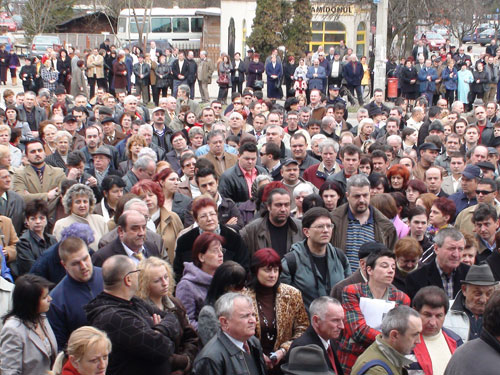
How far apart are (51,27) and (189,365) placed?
4654cm

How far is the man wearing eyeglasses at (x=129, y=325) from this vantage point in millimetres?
4969

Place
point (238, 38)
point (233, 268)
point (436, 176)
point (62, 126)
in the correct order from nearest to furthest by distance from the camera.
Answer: point (233, 268) < point (436, 176) < point (62, 126) < point (238, 38)

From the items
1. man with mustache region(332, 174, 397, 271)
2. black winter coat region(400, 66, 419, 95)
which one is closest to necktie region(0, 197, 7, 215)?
man with mustache region(332, 174, 397, 271)

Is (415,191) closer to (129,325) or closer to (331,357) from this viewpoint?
(331,357)

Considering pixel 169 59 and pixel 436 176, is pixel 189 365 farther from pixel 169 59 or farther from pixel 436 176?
pixel 169 59

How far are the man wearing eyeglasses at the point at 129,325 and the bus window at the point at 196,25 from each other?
3834 cm

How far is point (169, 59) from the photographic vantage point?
84.2 feet

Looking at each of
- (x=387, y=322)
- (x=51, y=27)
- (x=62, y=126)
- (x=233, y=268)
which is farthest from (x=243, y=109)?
(x=51, y=27)

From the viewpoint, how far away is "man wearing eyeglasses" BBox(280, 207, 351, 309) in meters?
6.60

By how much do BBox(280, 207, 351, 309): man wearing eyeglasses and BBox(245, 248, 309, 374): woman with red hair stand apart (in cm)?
44

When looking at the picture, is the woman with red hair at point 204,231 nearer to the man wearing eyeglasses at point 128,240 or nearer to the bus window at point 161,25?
the man wearing eyeglasses at point 128,240

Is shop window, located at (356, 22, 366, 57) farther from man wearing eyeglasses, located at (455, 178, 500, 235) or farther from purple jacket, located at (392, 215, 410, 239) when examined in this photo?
purple jacket, located at (392, 215, 410, 239)

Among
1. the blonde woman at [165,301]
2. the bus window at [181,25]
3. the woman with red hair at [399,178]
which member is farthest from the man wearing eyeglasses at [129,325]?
the bus window at [181,25]

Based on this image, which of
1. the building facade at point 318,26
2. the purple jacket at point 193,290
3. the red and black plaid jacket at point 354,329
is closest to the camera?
the red and black plaid jacket at point 354,329
